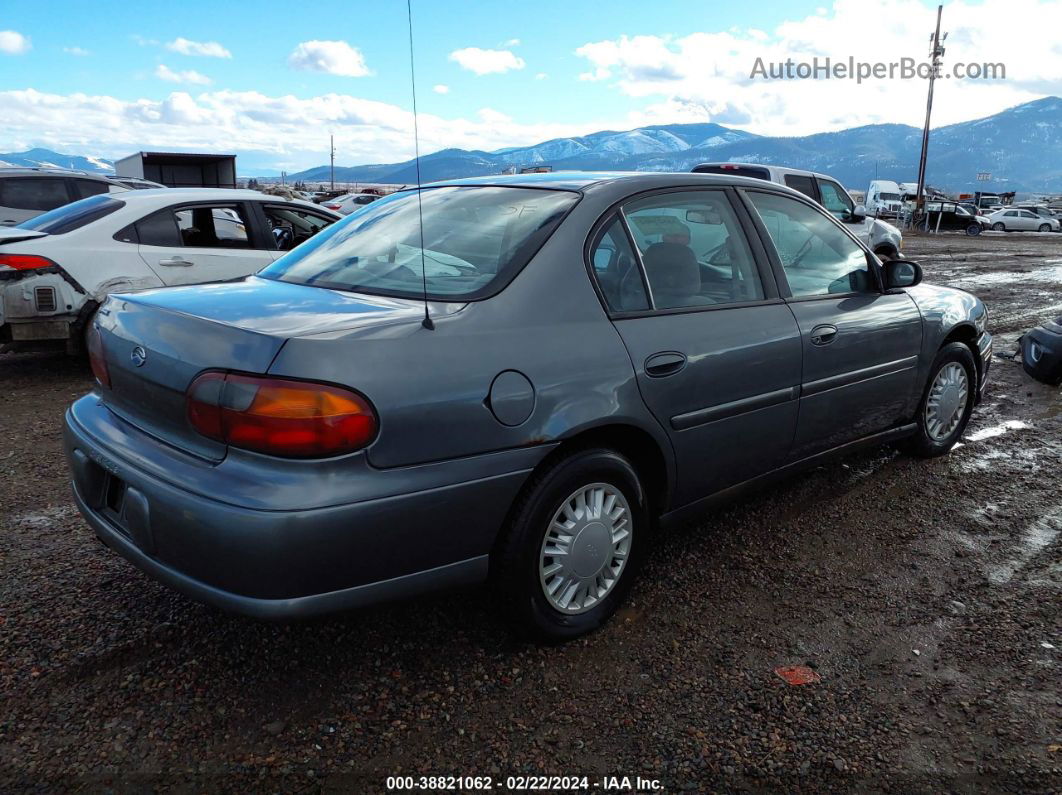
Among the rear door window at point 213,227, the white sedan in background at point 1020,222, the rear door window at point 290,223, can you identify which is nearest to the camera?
the rear door window at point 213,227

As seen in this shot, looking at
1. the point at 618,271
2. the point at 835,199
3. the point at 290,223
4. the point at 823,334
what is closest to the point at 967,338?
the point at 823,334

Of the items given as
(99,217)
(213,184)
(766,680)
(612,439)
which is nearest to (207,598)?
(612,439)

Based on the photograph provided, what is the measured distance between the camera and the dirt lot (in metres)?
2.15

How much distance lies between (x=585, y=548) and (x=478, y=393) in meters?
0.72

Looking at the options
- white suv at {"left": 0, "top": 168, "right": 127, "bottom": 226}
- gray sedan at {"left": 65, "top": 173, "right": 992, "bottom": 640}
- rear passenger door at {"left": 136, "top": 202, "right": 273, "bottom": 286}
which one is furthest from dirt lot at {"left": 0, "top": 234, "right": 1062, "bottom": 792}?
white suv at {"left": 0, "top": 168, "right": 127, "bottom": 226}

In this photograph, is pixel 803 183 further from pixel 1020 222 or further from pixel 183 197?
pixel 1020 222

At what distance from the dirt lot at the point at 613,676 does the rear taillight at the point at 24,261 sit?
9.20ft

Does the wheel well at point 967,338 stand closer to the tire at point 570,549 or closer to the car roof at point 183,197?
the tire at point 570,549

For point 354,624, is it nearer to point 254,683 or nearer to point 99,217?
point 254,683

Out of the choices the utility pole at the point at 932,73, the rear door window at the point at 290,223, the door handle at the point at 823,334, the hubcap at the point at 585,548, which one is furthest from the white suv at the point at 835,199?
the utility pole at the point at 932,73

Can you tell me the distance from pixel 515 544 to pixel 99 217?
5389 mm

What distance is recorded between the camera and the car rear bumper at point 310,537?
2027mm

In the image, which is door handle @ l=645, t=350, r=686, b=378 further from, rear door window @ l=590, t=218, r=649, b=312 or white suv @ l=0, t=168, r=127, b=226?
white suv @ l=0, t=168, r=127, b=226

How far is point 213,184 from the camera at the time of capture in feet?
87.0
